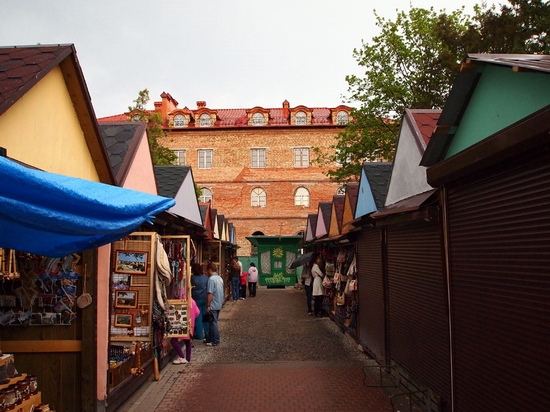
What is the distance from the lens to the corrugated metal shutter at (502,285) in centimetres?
381

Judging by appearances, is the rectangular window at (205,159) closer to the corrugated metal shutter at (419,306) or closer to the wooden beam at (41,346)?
the corrugated metal shutter at (419,306)

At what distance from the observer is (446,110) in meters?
5.82

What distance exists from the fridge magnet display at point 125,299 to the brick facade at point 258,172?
39896 millimetres

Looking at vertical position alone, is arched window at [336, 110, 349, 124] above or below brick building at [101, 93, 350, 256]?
above

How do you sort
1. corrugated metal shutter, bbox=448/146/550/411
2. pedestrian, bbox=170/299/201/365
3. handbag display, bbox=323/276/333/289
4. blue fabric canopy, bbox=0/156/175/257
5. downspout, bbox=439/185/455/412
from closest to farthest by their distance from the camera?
1. blue fabric canopy, bbox=0/156/175/257
2. corrugated metal shutter, bbox=448/146/550/411
3. downspout, bbox=439/185/455/412
4. pedestrian, bbox=170/299/201/365
5. handbag display, bbox=323/276/333/289

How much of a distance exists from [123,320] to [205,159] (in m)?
41.5

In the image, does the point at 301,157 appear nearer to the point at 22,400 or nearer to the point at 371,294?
the point at 371,294

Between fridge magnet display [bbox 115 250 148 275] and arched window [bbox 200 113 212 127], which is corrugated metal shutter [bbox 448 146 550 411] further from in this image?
arched window [bbox 200 113 212 127]

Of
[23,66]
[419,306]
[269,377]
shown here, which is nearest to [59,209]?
[23,66]

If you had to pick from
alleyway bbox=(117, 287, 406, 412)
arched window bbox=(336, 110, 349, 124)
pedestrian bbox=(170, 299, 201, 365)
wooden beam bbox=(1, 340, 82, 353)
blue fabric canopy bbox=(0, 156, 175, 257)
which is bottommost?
alleyway bbox=(117, 287, 406, 412)

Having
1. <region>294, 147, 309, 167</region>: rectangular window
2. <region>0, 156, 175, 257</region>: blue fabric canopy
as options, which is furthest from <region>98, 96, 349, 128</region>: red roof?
<region>0, 156, 175, 257</region>: blue fabric canopy

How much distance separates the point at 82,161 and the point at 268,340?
25.4 ft

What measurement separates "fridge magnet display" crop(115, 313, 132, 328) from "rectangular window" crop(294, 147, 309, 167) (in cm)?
4110

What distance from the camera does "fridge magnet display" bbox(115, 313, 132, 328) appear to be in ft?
26.3
